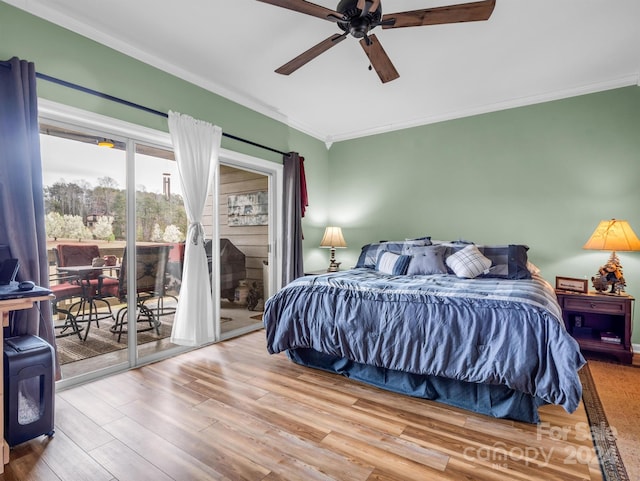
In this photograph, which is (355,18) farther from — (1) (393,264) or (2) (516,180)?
(2) (516,180)

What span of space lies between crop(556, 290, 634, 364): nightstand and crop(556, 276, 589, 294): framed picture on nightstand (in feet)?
0.22

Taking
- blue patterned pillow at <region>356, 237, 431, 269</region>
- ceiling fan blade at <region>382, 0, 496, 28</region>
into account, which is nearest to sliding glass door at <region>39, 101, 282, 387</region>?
blue patterned pillow at <region>356, 237, 431, 269</region>

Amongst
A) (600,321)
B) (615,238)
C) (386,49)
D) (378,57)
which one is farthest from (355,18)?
(600,321)

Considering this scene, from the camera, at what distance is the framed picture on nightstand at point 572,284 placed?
314 cm

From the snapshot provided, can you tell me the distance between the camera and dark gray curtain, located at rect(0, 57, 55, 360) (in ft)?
6.63

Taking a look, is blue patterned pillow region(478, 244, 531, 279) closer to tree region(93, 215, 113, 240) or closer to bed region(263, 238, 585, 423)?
bed region(263, 238, 585, 423)

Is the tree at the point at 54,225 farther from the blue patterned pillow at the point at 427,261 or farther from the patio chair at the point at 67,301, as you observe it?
the blue patterned pillow at the point at 427,261

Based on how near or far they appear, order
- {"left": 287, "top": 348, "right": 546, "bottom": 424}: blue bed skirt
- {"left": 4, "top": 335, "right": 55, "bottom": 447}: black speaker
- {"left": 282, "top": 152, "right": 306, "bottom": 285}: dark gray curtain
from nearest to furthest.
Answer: {"left": 4, "top": 335, "right": 55, "bottom": 447}: black speaker → {"left": 287, "top": 348, "right": 546, "bottom": 424}: blue bed skirt → {"left": 282, "top": 152, "right": 306, "bottom": 285}: dark gray curtain

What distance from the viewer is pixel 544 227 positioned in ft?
12.1

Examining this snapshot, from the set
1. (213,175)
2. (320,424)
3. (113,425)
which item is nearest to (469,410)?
(320,424)

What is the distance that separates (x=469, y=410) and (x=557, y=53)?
9.79 feet

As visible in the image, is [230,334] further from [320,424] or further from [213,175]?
[320,424]

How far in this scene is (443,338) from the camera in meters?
2.12

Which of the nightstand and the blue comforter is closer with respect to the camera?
the blue comforter
